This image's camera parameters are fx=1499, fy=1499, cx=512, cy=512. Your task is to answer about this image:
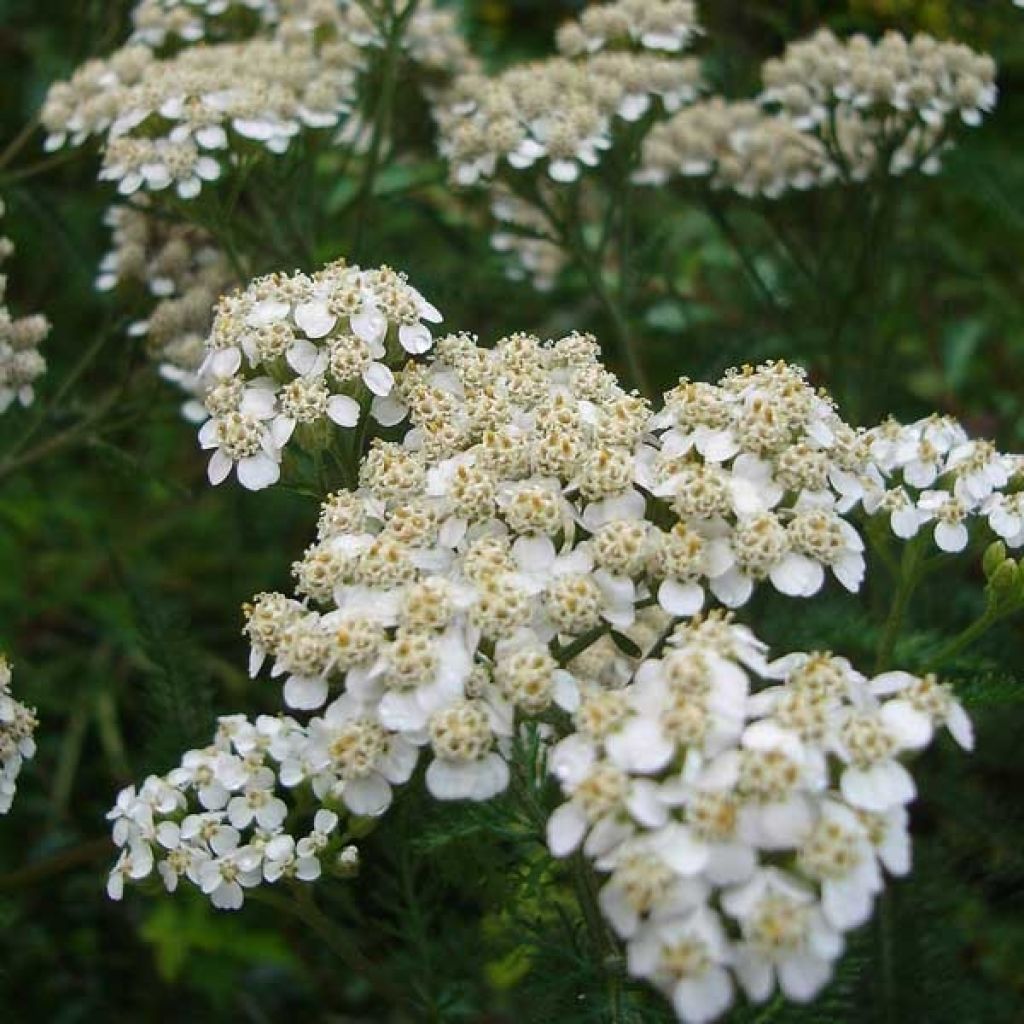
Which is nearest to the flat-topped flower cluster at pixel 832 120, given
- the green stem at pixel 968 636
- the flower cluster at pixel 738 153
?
the flower cluster at pixel 738 153

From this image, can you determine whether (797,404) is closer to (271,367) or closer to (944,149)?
(271,367)

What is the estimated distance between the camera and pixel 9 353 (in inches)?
106

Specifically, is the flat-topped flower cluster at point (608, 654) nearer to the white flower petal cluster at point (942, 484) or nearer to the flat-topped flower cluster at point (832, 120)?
the white flower petal cluster at point (942, 484)

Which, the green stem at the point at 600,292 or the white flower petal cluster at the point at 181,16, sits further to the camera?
the white flower petal cluster at the point at 181,16

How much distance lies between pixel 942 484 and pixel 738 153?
1.32 m

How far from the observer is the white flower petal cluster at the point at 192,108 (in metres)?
2.62

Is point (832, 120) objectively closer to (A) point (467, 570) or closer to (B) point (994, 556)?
(B) point (994, 556)

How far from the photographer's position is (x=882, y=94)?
9.55 feet

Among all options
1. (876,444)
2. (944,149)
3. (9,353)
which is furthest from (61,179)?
(876,444)

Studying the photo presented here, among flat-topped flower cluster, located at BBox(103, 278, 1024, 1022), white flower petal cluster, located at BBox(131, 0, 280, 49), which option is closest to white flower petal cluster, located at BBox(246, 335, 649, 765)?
flat-topped flower cluster, located at BBox(103, 278, 1024, 1022)

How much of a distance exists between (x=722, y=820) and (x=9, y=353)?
1.78 m

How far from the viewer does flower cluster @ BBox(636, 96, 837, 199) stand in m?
3.13

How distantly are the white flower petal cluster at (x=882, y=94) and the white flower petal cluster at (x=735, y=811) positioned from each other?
1.65 metres

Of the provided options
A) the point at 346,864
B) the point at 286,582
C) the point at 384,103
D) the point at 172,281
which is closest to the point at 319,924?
the point at 346,864
